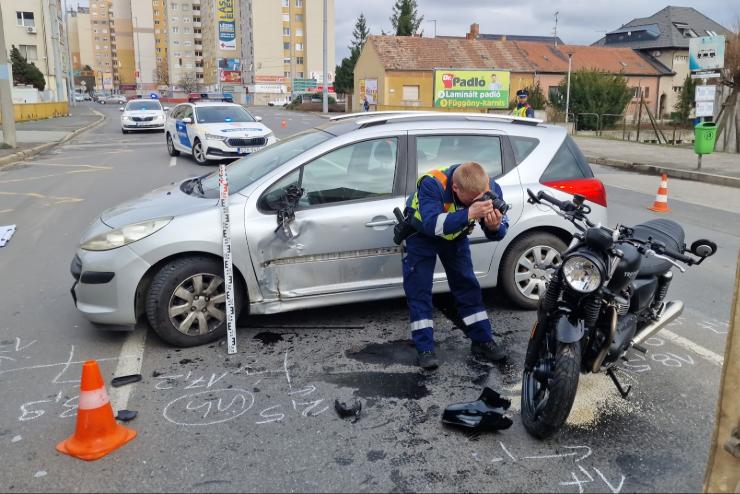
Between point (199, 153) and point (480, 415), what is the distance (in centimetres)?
1466

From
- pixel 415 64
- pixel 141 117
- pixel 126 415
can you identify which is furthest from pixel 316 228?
pixel 415 64

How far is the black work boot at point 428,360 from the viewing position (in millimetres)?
4379

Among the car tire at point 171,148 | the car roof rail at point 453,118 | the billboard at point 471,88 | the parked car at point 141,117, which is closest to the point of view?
the car roof rail at point 453,118

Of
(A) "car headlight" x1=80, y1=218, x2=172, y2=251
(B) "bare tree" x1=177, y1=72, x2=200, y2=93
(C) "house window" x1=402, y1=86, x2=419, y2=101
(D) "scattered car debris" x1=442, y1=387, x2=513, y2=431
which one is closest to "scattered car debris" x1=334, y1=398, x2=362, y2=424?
(D) "scattered car debris" x1=442, y1=387, x2=513, y2=431

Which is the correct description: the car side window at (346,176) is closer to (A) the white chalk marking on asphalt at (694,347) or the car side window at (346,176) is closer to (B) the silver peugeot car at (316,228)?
(B) the silver peugeot car at (316,228)

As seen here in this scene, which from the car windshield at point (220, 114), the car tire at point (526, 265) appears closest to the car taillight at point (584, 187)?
the car tire at point (526, 265)

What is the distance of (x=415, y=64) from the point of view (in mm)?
51625

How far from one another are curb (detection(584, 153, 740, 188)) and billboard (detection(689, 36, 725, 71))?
3589 millimetres

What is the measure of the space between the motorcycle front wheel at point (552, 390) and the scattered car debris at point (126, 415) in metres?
2.29

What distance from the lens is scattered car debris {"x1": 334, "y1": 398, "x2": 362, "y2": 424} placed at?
375cm

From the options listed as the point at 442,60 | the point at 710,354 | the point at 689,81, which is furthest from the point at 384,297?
the point at 442,60

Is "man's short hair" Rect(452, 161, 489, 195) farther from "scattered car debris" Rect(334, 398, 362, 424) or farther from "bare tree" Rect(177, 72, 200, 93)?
"bare tree" Rect(177, 72, 200, 93)

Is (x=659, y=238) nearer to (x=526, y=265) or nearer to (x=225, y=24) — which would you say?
(x=526, y=265)

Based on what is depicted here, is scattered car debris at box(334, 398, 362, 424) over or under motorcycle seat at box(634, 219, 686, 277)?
under
